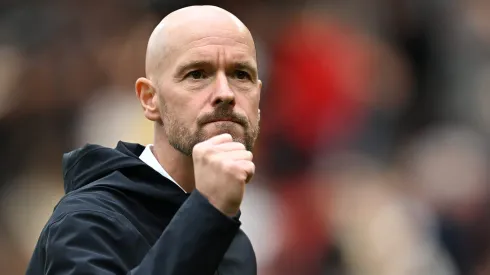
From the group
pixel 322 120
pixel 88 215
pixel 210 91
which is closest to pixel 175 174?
pixel 210 91

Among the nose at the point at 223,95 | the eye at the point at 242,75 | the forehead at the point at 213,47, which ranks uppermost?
the forehead at the point at 213,47

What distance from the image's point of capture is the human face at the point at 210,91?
2.38 m

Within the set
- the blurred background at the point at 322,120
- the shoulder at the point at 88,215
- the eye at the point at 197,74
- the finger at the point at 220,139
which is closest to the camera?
the finger at the point at 220,139

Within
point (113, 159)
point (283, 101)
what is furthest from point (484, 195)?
point (113, 159)

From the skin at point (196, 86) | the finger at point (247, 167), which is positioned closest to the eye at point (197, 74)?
the skin at point (196, 86)

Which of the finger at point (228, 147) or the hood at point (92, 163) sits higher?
the finger at point (228, 147)

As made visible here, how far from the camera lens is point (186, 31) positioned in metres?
2.55

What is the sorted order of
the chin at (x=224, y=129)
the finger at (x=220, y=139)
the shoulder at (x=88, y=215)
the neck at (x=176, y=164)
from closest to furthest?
the finger at (x=220, y=139), the shoulder at (x=88, y=215), the chin at (x=224, y=129), the neck at (x=176, y=164)

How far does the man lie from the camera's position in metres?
2.01

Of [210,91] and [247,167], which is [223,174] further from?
[210,91]

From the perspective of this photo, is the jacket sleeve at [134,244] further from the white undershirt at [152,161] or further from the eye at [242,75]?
the eye at [242,75]

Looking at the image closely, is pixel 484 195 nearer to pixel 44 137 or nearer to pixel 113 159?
pixel 44 137

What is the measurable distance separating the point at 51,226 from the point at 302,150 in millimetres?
3651

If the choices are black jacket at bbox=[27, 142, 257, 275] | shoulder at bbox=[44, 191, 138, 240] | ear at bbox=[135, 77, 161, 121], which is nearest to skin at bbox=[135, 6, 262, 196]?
ear at bbox=[135, 77, 161, 121]
